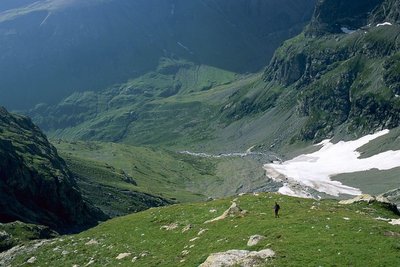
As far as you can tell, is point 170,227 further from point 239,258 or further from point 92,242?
point 239,258

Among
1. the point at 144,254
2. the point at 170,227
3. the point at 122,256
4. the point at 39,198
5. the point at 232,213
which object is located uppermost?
the point at 144,254

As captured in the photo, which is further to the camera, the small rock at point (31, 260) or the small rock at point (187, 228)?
the small rock at point (31, 260)

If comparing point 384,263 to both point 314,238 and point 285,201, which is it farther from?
point 285,201

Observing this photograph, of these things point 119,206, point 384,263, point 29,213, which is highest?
point 384,263

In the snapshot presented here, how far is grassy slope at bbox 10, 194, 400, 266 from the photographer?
1423 inches

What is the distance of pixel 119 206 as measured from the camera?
179375mm

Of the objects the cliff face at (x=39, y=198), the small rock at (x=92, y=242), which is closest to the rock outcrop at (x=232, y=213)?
the small rock at (x=92, y=242)

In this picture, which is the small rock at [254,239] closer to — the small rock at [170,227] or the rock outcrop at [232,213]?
the rock outcrop at [232,213]

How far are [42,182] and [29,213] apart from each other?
19513 mm

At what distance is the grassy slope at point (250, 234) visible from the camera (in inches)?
1423

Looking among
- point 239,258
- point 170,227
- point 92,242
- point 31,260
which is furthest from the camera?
point 92,242

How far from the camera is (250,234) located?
144 ft

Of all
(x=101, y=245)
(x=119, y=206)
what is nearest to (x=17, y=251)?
(x=101, y=245)

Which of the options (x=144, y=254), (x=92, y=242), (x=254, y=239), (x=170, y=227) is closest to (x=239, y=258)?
(x=254, y=239)
